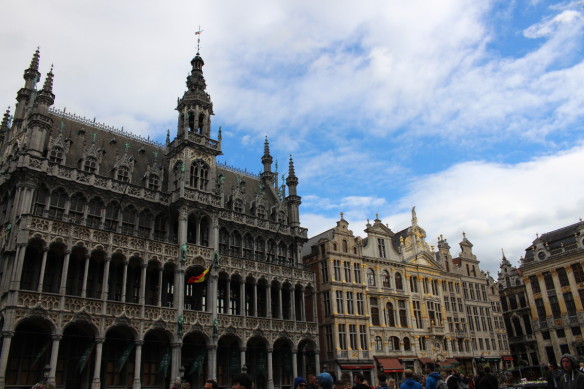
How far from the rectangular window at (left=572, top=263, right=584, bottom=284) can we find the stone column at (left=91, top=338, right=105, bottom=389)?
205 ft

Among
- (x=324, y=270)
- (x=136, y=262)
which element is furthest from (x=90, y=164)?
(x=324, y=270)

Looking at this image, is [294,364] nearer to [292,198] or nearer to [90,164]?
[292,198]

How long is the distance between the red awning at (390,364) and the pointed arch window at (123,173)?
30980mm

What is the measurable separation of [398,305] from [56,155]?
38.8 meters

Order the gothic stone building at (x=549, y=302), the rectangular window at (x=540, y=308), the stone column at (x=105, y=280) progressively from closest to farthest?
the stone column at (x=105, y=280), the gothic stone building at (x=549, y=302), the rectangular window at (x=540, y=308)

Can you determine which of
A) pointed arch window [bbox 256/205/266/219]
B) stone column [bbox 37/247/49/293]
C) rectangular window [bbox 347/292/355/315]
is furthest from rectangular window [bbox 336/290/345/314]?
stone column [bbox 37/247/49/293]

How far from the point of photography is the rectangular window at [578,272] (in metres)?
65.8

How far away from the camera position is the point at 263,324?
135ft

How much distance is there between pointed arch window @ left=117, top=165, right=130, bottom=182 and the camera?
39.2 metres

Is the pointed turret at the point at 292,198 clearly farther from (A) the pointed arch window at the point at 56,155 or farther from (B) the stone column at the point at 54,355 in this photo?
(B) the stone column at the point at 54,355

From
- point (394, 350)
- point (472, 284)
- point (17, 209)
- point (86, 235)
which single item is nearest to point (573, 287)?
point (472, 284)

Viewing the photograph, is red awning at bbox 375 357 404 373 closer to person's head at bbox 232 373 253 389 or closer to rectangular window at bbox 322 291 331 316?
rectangular window at bbox 322 291 331 316

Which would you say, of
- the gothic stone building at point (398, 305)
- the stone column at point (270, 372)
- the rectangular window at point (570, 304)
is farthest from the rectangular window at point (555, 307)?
the stone column at point (270, 372)

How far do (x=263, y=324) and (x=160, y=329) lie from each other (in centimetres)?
966
